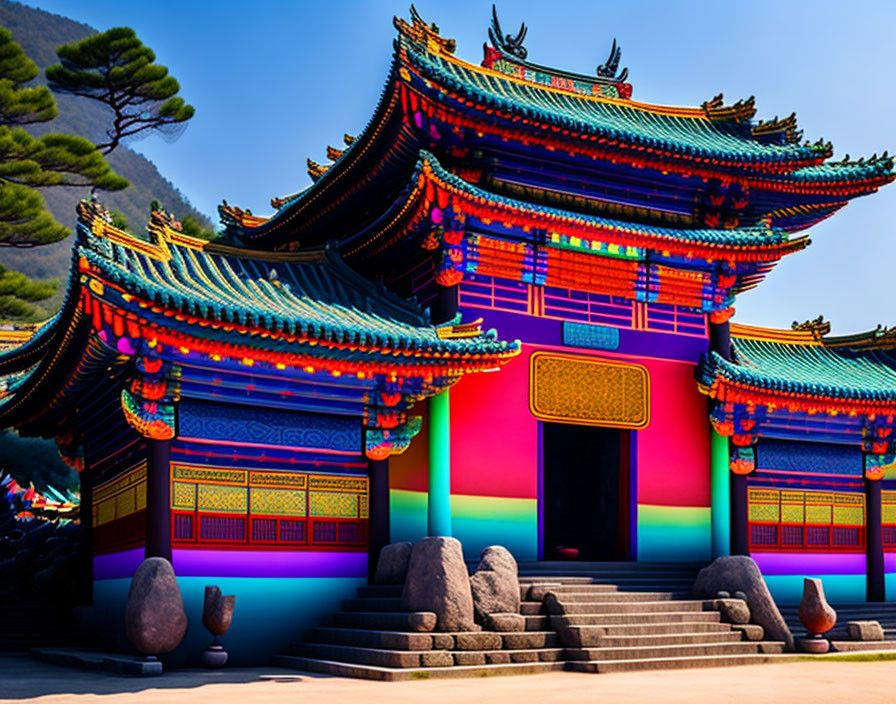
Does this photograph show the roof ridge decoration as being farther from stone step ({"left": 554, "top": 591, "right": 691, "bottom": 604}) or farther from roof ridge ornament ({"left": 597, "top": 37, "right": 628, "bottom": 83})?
stone step ({"left": 554, "top": 591, "right": 691, "bottom": 604})

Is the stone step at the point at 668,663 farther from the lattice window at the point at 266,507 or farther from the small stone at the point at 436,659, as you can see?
the lattice window at the point at 266,507

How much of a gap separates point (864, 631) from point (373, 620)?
23.3ft

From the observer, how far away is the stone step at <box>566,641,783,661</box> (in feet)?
44.8

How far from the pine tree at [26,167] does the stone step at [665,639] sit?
28.5 metres

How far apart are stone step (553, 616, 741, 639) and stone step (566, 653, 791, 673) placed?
559mm

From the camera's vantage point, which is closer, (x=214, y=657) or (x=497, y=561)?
(x=214, y=657)

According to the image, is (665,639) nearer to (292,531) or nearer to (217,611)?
(292,531)

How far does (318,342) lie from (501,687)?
5.19m

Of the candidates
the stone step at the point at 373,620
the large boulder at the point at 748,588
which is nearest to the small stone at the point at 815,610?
the large boulder at the point at 748,588

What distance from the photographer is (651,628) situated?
14555 millimetres

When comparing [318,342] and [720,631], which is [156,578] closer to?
[318,342]

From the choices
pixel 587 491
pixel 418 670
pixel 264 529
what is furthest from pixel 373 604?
pixel 587 491

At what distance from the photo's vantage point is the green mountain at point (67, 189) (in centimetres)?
8850

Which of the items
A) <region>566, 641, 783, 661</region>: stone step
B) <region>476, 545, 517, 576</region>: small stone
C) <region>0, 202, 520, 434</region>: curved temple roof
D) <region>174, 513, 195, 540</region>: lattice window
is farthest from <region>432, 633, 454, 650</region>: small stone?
<region>0, 202, 520, 434</region>: curved temple roof
